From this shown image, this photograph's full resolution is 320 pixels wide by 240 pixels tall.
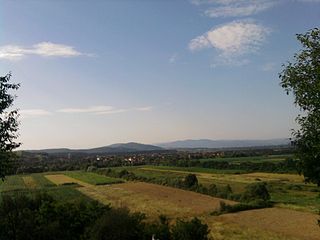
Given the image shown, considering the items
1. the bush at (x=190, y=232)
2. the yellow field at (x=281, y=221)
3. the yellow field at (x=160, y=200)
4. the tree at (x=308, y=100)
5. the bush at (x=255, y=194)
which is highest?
the tree at (x=308, y=100)

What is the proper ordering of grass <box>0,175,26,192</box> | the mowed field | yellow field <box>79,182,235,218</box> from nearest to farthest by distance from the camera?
the mowed field < yellow field <box>79,182,235,218</box> < grass <box>0,175,26,192</box>

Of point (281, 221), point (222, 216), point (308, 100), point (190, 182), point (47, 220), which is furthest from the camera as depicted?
point (190, 182)

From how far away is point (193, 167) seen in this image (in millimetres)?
121438

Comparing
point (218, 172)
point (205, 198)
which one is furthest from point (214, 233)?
point (218, 172)

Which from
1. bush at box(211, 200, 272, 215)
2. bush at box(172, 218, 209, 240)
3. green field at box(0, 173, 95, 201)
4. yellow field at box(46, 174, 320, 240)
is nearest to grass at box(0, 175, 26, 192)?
green field at box(0, 173, 95, 201)

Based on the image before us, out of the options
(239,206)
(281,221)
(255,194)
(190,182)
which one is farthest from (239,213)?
(190,182)

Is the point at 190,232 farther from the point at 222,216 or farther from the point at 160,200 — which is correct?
the point at 160,200

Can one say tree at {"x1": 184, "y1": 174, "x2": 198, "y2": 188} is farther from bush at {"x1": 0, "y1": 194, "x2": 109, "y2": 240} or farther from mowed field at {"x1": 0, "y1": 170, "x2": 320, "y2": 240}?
bush at {"x1": 0, "y1": 194, "x2": 109, "y2": 240}

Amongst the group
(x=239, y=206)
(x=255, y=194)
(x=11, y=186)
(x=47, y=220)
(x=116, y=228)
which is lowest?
(x=11, y=186)

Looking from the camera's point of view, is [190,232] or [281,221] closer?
[190,232]

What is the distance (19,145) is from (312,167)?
9616 mm

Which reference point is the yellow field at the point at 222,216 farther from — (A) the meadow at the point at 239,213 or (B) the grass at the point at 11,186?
(B) the grass at the point at 11,186

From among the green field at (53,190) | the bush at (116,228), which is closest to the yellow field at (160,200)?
the green field at (53,190)

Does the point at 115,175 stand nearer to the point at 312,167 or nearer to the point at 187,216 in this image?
the point at 187,216
